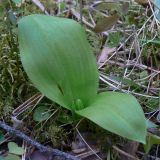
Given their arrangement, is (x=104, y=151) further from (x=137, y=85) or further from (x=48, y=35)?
(x=48, y=35)

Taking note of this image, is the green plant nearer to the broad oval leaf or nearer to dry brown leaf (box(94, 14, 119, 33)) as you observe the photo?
the broad oval leaf

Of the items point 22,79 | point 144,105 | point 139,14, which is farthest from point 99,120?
point 139,14

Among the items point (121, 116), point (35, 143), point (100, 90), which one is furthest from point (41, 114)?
point (121, 116)

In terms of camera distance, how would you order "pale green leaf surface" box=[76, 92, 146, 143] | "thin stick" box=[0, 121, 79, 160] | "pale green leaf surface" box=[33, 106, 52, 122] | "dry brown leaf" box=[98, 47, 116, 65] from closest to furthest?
1. "pale green leaf surface" box=[76, 92, 146, 143]
2. "thin stick" box=[0, 121, 79, 160]
3. "pale green leaf surface" box=[33, 106, 52, 122]
4. "dry brown leaf" box=[98, 47, 116, 65]

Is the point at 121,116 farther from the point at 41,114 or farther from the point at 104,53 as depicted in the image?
the point at 104,53

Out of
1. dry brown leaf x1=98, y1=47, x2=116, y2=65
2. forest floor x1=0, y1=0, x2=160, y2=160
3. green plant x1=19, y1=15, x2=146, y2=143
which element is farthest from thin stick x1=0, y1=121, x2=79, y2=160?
dry brown leaf x1=98, y1=47, x2=116, y2=65

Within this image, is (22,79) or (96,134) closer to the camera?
(96,134)

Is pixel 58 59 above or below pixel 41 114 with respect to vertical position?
above
